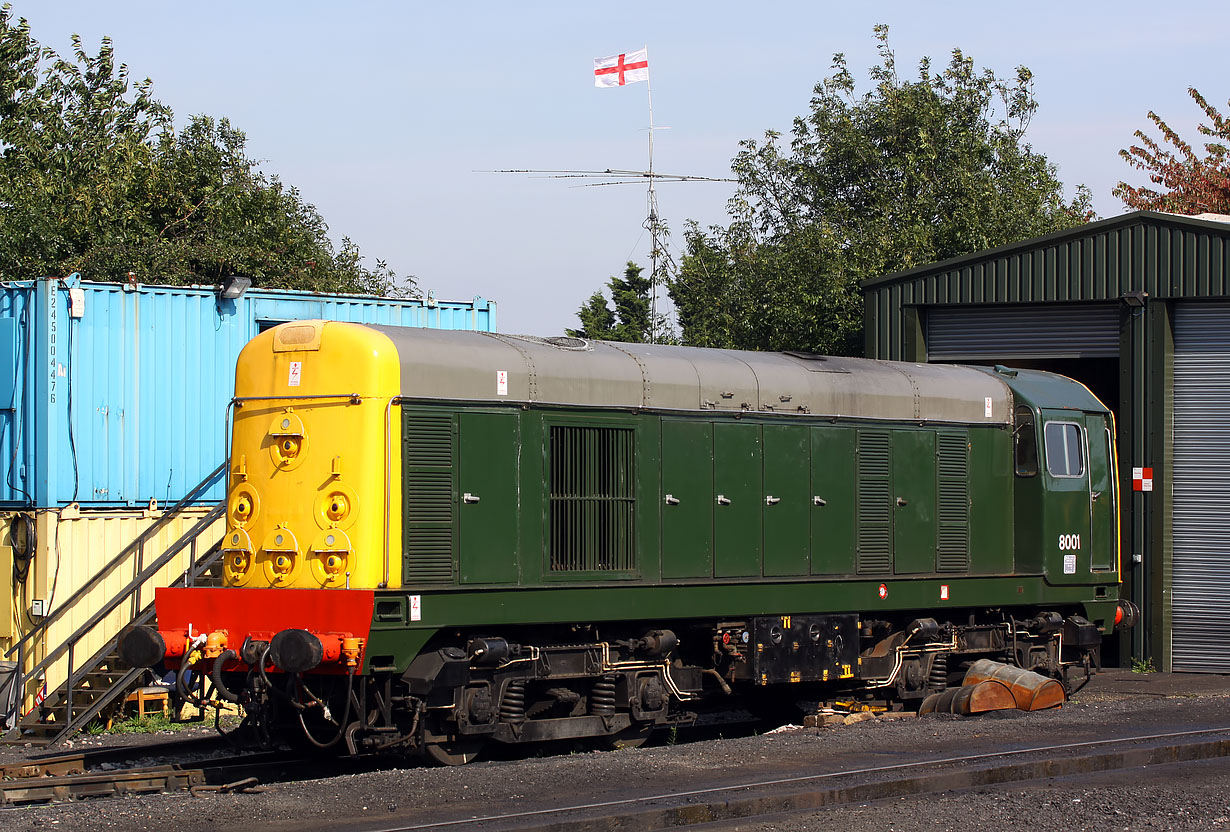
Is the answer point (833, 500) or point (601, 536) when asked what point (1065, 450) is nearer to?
point (833, 500)

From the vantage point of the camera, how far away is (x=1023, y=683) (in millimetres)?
13945

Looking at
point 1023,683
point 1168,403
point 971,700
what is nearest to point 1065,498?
point 1023,683

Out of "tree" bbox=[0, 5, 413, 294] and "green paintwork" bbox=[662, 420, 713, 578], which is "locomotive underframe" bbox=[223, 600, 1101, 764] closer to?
"green paintwork" bbox=[662, 420, 713, 578]

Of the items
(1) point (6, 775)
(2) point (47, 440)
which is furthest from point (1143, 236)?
(1) point (6, 775)

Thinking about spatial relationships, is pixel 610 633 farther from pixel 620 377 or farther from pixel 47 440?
pixel 47 440

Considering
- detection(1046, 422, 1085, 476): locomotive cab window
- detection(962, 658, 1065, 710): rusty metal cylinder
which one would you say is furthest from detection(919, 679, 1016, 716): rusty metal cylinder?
detection(1046, 422, 1085, 476): locomotive cab window

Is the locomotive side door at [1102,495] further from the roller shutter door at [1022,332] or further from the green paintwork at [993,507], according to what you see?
the roller shutter door at [1022,332]

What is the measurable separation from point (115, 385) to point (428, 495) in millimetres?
5952

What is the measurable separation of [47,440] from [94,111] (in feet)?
60.6

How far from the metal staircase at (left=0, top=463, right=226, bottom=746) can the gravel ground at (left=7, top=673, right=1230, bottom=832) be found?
3.72 m

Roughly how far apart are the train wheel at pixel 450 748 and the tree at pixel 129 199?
39.7 ft

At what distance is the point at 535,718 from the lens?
37.5 ft

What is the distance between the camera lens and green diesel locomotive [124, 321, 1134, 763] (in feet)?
34.1

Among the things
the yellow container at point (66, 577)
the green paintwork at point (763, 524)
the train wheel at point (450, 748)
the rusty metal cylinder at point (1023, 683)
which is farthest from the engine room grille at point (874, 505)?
the yellow container at point (66, 577)
